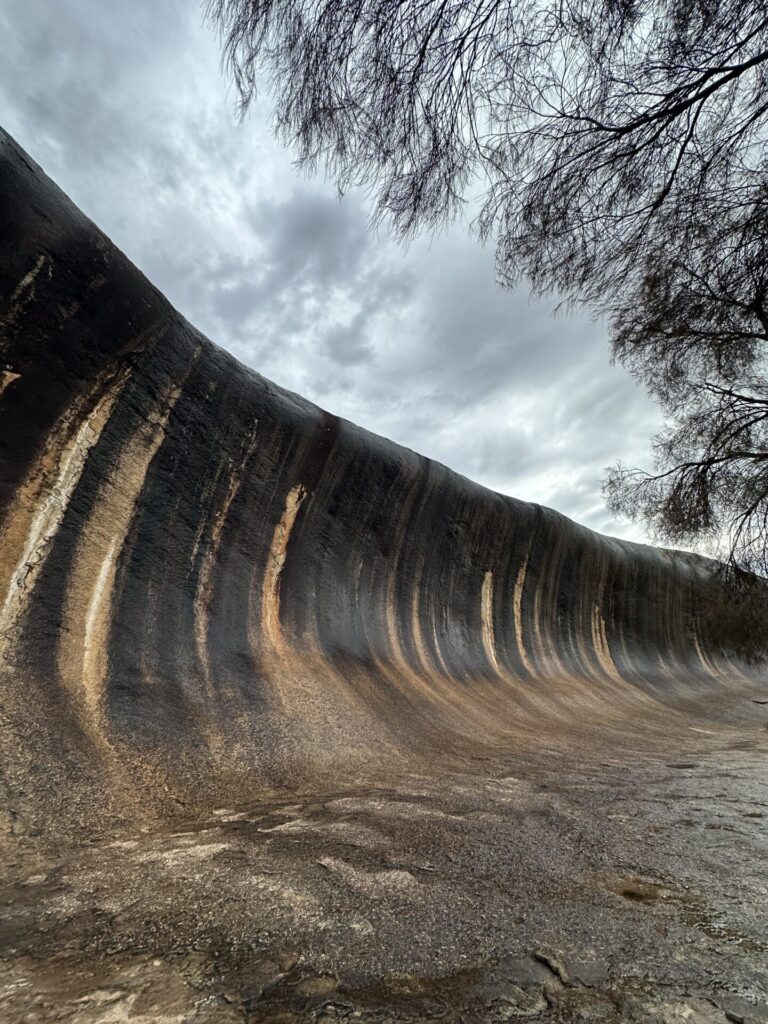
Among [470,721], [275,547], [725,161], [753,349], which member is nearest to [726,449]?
[753,349]

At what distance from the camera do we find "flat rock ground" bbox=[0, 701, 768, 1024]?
773mm

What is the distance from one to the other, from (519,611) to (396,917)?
6199 mm

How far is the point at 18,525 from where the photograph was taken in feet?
8.43

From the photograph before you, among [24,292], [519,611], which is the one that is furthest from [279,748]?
[519,611]

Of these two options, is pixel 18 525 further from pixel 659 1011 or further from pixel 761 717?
pixel 761 717

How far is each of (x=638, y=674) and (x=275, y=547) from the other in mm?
7594

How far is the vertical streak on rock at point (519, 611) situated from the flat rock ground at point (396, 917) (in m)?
4.56

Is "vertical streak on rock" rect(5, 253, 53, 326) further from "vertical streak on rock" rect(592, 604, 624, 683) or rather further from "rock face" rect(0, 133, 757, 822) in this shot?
"vertical streak on rock" rect(592, 604, 624, 683)

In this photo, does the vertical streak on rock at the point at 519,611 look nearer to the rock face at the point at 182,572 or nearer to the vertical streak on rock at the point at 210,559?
the rock face at the point at 182,572

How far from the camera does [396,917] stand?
40.6 inches

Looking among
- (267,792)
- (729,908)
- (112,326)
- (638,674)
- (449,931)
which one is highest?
(112,326)

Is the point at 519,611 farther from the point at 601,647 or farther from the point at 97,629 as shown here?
the point at 97,629

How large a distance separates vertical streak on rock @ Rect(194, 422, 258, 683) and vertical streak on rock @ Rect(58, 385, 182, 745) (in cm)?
57

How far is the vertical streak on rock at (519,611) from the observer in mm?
6418
